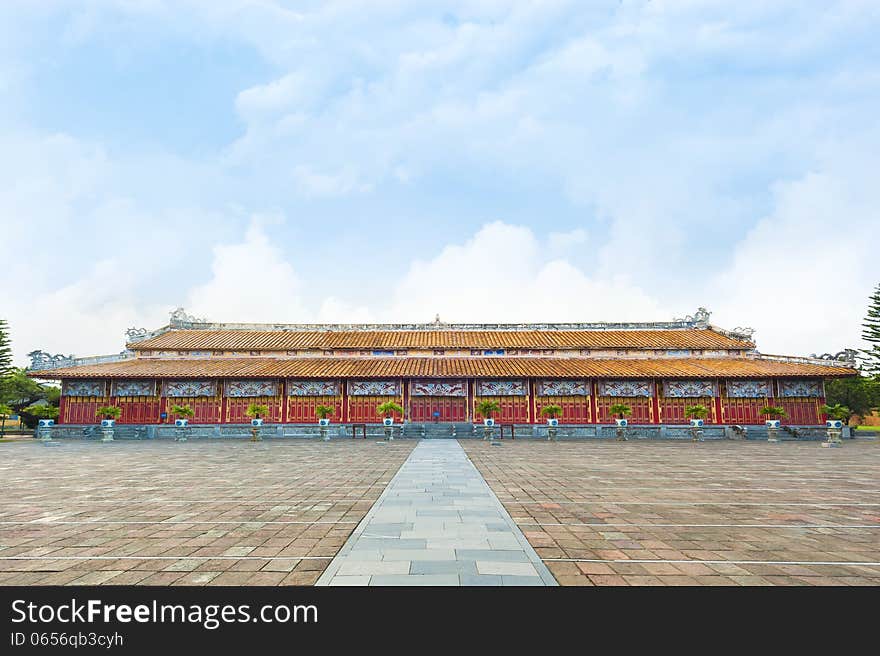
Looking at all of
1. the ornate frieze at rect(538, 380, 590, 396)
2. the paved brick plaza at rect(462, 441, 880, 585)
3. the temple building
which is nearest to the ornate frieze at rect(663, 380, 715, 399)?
the temple building

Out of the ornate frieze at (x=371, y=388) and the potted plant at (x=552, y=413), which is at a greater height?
the ornate frieze at (x=371, y=388)

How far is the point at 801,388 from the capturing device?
28125mm

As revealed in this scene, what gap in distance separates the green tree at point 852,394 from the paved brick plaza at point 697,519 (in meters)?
36.1

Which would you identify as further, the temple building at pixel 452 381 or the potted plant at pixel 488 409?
the temple building at pixel 452 381

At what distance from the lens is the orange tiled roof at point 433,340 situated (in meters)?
31.4

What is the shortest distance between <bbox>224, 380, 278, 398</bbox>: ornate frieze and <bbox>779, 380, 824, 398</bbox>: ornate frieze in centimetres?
3116

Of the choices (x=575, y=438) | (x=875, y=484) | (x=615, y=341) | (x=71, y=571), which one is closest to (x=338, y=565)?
(x=71, y=571)

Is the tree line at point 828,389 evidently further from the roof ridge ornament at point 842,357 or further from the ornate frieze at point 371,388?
the ornate frieze at point 371,388

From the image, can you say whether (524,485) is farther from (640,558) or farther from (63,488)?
(63,488)

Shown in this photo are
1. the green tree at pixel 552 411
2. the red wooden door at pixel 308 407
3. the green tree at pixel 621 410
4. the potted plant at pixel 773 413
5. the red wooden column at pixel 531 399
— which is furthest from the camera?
the red wooden door at pixel 308 407

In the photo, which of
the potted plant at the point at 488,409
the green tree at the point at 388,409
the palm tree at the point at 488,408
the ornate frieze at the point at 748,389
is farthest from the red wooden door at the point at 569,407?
the ornate frieze at the point at 748,389

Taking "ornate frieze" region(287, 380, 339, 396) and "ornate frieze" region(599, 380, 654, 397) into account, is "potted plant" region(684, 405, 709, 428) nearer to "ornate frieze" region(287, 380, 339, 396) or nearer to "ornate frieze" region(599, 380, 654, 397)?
"ornate frieze" region(599, 380, 654, 397)

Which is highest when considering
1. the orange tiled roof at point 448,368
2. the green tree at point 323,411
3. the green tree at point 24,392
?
the orange tiled roof at point 448,368

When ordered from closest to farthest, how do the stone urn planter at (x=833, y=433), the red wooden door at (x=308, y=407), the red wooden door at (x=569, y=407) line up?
the stone urn planter at (x=833, y=433)
the red wooden door at (x=569, y=407)
the red wooden door at (x=308, y=407)
